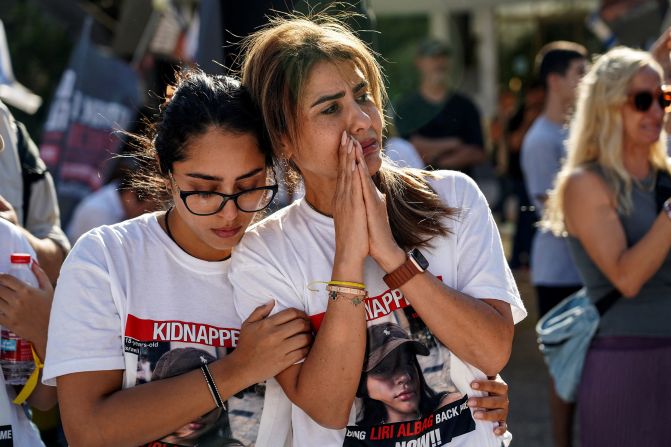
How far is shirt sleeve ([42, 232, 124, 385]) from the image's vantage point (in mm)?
2605

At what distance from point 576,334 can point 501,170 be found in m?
9.06

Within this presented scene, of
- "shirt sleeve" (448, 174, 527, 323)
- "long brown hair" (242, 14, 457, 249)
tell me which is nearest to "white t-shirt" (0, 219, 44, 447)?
"long brown hair" (242, 14, 457, 249)

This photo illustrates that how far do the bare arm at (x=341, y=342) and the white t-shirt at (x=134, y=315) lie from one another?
28 cm

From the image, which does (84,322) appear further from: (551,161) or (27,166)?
(551,161)

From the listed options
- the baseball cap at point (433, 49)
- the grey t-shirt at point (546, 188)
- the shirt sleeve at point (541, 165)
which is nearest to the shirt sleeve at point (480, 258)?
the grey t-shirt at point (546, 188)

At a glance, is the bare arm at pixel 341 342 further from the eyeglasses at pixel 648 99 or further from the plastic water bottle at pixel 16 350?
the eyeglasses at pixel 648 99

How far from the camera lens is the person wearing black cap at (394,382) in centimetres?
261

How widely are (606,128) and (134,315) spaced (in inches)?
99.4

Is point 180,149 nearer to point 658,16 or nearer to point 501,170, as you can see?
point 658,16

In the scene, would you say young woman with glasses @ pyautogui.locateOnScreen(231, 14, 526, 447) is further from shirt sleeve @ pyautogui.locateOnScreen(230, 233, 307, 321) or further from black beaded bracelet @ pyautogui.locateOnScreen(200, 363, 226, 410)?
black beaded bracelet @ pyautogui.locateOnScreen(200, 363, 226, 410)

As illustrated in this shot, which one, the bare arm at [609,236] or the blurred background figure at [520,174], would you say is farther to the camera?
the blurred background figure at [520,174]

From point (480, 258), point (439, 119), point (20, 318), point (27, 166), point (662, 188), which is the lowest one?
point (20, 318)

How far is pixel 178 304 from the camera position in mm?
2717

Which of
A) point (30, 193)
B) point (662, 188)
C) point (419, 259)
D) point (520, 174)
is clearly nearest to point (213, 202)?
point (419, 259)
